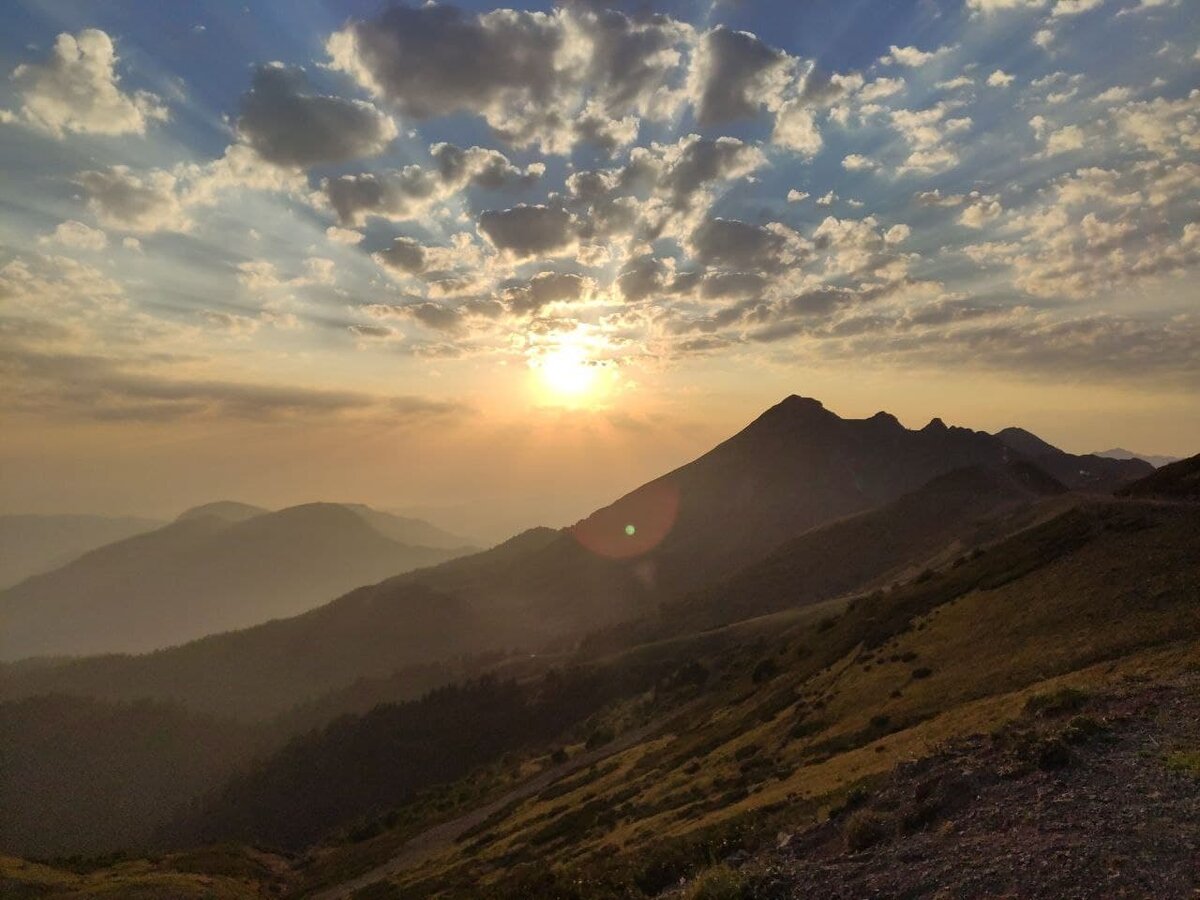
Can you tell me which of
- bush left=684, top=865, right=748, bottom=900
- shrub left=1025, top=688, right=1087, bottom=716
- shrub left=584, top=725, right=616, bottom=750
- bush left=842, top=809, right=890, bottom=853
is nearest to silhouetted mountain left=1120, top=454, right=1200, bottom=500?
shrub left=1025, top=688, right=1087, bottom=716

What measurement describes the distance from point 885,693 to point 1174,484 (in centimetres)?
4117

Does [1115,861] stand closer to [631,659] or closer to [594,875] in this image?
[594,875]

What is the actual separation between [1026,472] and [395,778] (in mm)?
196288

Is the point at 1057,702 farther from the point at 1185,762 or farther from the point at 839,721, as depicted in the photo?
the point at 839,721

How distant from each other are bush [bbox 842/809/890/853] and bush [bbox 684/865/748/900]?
128 inches

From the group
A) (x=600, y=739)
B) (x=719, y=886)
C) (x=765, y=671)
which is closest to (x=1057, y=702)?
(x=719, y=886)

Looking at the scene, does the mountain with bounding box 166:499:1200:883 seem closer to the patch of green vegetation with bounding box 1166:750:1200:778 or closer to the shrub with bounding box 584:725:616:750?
the shrub with bounding box 584:725:616:750

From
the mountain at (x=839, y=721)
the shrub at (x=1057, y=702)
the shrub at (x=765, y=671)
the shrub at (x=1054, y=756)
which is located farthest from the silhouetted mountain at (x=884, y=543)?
the shrub at (x=1054, y=756)

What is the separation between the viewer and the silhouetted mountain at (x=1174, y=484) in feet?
179

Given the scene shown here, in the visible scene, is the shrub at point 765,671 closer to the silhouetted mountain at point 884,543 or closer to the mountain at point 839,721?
the mountain at point 839,721

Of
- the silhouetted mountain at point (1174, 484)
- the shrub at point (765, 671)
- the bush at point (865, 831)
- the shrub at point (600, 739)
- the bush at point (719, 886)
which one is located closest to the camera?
the bush at point (719, 886)

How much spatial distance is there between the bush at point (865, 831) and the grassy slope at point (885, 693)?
3.13 m

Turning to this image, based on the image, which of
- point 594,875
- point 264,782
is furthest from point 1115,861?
point 264,782

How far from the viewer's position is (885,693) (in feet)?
126
